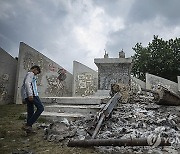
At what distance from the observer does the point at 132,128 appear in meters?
3.86

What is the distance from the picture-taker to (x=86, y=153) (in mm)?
2781

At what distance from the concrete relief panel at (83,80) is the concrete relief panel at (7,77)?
460cm

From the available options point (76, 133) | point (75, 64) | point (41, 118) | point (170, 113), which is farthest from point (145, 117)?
point (75, 64)

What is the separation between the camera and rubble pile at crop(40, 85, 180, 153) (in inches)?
→ 116

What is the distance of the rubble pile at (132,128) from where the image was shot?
9.70 ft

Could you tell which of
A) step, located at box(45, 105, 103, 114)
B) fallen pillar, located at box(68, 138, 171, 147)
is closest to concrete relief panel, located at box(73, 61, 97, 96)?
step, located at box(45, 105, 103, 114)

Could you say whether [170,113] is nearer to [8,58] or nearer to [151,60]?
[8,58]

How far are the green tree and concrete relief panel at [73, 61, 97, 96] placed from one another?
13838mm

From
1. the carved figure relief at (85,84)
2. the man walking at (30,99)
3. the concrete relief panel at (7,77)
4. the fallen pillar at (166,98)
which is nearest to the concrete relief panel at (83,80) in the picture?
the carved figure relief at (85,84)

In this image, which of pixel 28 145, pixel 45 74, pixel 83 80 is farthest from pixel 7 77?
pixel 28 145

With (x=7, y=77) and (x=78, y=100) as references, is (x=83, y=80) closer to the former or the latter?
(x=7, y=77)

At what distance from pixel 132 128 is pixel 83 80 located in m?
9.83

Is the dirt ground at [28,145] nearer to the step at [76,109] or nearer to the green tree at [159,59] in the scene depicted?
the step at [76,109]

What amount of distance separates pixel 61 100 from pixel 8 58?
522cm
